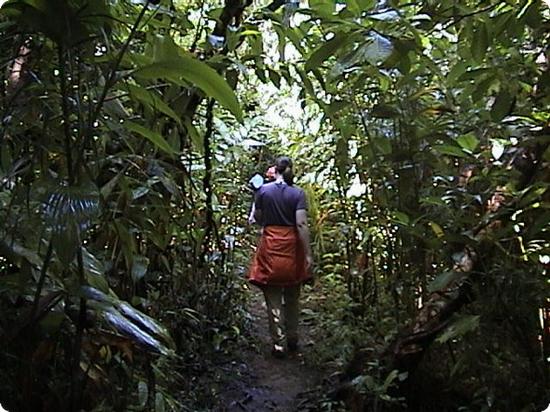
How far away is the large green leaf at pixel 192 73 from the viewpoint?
106 centimetres

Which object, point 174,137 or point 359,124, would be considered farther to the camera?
point 359,124

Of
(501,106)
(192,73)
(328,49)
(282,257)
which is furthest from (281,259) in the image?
(192,73)

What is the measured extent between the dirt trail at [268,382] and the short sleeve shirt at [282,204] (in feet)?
2.22

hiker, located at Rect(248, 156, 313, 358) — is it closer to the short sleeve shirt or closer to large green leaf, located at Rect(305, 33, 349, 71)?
the short sleeve shirt

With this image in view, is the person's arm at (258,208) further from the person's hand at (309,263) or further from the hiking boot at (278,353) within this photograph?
the hiking boot at (278,353)

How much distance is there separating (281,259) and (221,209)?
48 cm

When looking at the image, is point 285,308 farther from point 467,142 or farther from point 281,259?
point 467,142

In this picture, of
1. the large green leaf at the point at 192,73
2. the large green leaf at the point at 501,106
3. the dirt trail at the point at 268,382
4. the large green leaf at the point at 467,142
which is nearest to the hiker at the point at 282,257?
the dirt trail at the point at 268,382

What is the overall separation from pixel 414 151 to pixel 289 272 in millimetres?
1398

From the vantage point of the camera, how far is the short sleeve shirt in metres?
3.46

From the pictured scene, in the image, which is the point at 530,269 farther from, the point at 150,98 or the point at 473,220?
the point at 150,98

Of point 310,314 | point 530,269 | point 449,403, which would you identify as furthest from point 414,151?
point 310,314

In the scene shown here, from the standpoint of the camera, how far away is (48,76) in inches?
50.3

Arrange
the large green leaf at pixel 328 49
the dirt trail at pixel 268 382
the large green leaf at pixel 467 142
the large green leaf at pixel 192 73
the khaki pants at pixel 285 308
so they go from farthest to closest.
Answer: the khaki pants at pixel 285 308 → the dirt trail at pixel 268 382 → the large green leaf at pixel 467 142 → the large green leaf at pixel 328 49 → the large green leaf at pixel 192 73
